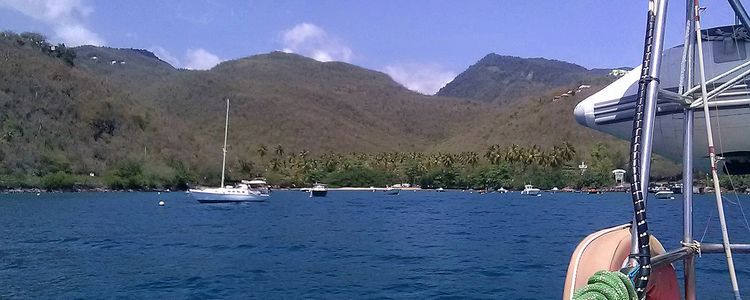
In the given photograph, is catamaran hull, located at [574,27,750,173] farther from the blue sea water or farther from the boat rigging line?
the blue sea water

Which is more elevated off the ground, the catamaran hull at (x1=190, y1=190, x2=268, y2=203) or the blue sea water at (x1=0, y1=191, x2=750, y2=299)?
the catamaran hull at (x1=190, y1=190, x2=268, y2=203)

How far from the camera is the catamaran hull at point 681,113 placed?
9133mm

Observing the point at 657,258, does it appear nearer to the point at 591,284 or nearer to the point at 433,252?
the point at 591,284

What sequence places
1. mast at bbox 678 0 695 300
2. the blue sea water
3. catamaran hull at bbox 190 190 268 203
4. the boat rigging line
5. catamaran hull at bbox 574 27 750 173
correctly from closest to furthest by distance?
the boat rigging line
mast at bbox 678 0 695 300
catamaran hull at bbox 574 27 750 173
the blue sea water
catamaran hull at bbox 190 190 268 203

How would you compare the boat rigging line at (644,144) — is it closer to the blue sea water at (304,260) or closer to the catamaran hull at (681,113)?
the catamaran hull at (681,113)

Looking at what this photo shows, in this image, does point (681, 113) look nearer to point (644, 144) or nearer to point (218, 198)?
point (644, 144)

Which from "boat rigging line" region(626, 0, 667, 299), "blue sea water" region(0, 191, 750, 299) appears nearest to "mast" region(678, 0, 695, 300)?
"boat rigging line" region(626, 0, 667, 299)

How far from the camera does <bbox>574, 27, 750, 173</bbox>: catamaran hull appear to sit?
913 centimetres

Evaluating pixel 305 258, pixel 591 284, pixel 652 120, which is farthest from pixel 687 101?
pixel 305 258

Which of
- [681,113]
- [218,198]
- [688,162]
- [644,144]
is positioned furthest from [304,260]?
[218,198]

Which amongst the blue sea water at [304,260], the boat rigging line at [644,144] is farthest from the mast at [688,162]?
the blue sea water at [304,260]

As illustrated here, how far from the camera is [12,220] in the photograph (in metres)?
Answer: 68.2

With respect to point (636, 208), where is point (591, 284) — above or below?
below

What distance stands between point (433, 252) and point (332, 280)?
37.9 ft
